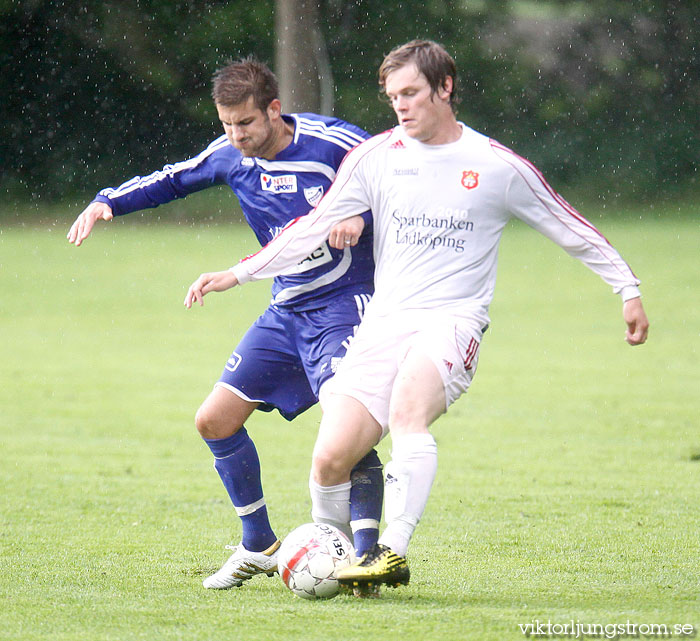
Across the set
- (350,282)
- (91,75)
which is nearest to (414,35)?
(91,75)

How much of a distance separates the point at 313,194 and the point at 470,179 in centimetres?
88

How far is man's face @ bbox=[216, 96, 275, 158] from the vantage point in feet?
15.5

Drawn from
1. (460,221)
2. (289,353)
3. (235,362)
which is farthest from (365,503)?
(460,221)

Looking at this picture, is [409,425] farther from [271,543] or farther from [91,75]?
[91,75]

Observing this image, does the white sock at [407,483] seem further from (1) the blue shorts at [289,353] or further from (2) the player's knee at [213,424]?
(2) the player's knee at [213,424]

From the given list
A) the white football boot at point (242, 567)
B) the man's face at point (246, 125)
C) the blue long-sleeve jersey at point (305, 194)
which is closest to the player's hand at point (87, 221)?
the blue long-sleeve jersey at point (305, 194)

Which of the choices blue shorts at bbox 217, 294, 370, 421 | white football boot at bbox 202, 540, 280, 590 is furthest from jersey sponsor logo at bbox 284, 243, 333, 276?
white football boot at bbox 202, 540, 280, 590

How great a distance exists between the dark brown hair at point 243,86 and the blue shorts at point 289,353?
0.90 m

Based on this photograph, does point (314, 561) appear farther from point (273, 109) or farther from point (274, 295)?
point (273, 109)

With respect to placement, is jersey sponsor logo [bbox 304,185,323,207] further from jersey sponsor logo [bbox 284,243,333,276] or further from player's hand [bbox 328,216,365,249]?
player's hand [bbox 328,216,365,249]

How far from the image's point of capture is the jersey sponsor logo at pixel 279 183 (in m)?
5.00

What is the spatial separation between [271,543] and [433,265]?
5.13 ft

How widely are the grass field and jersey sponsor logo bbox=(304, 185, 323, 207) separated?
165cm

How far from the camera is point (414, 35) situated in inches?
1252
